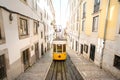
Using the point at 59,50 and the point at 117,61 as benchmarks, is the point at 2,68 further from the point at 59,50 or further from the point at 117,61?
the point at 117,61

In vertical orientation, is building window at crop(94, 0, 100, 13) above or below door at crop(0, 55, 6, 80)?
above

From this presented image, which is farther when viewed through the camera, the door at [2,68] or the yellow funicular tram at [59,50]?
the yellow funicular tram at [59,50]

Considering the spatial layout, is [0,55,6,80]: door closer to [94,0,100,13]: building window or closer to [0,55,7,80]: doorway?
[0,55,7,80]: doorway

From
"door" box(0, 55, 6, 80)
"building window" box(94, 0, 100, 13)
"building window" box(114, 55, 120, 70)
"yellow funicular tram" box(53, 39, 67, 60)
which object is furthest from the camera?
"yellow funicular tram" box(53, 39, 67, 60)

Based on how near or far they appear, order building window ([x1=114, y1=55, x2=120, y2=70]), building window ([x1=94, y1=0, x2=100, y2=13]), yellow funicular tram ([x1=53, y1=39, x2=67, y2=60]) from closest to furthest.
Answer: building window ([x1=114, y1=55, x2=120, y2=70]) → building window ([x1=94, y1=0, x2=100, y2=13]) → yellow funicular tram ([x1=53, y1=39, x2=67, y2=60])

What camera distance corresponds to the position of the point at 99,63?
9352mm

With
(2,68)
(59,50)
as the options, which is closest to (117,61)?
(59,50)

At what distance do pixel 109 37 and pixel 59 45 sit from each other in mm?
5878

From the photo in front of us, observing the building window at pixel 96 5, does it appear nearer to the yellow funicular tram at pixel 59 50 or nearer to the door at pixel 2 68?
the yellow funicular tram at pixel 59 50

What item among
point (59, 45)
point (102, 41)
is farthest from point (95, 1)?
point (59, 45)

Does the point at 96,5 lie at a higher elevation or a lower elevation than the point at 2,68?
higher

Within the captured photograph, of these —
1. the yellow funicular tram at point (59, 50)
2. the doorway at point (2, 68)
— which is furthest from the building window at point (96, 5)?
the doorway at point (2, 68)

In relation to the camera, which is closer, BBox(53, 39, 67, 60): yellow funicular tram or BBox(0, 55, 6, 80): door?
BBox(0, 55, 6, 80): door

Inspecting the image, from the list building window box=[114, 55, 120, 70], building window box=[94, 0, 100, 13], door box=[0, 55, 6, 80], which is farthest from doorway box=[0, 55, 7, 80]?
building window box=[94, 0, 100, 13]
